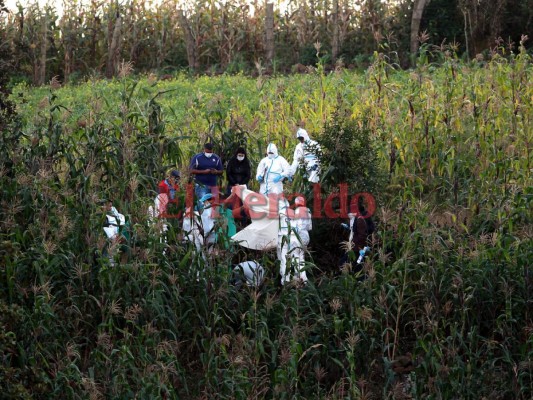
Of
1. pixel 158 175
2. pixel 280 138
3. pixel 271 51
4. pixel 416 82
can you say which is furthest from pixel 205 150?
pixel 271 51

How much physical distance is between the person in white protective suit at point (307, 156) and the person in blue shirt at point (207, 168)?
40.2 inches

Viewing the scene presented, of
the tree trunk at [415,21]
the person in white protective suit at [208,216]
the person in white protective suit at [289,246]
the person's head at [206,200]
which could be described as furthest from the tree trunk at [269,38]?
the person in white protective suit at [289,246]

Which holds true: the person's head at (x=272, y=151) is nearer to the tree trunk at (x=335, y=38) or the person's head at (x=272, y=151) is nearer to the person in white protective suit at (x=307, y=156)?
the person in white protective suit at (x=307, y=156)

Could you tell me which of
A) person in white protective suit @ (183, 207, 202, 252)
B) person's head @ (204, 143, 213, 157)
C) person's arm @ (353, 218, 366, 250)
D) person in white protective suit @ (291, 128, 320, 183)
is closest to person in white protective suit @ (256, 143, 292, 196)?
person in white protective suit @ (291, 128, 320, 183)

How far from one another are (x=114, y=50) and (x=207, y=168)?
57.3 feet

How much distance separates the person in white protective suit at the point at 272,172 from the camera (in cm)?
1315

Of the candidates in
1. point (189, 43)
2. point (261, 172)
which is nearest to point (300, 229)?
point (261, 172)

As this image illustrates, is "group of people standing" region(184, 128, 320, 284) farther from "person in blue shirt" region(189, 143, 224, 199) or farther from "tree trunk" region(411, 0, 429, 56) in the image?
→ "tree trunk" region(411, 0, 429, 56)

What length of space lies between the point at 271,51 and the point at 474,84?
11.1 m

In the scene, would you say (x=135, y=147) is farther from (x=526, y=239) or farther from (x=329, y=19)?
(x=329, y=19)

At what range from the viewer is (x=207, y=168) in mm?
12977

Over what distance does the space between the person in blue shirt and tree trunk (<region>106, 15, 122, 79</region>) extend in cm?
1673

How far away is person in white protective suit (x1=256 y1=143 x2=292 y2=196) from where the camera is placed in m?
13.1

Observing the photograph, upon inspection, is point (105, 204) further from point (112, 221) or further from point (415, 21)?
point (415, 21)
